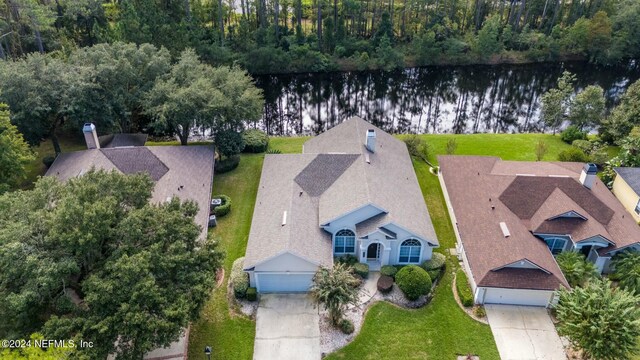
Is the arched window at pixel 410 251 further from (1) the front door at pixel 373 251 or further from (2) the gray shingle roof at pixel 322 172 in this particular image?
(2) the gray shingle roof at pixel 322 172

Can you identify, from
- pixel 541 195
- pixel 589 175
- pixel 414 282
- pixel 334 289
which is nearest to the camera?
pixel 334 289

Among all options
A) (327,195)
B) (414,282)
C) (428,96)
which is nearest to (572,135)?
(428,96)

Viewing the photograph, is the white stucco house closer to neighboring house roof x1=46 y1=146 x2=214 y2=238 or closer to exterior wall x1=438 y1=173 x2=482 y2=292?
exterior wall x1=438 y1=173 x2=482 y2=292

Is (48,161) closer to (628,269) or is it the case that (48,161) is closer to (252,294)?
(252,294)

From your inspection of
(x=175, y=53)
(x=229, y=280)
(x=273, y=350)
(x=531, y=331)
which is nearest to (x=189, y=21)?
(x=175, y=53)

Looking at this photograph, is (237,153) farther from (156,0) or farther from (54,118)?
(156,0)

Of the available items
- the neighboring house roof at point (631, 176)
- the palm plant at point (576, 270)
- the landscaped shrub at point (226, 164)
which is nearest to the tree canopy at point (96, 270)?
the landscaped shrub at point (226, 164)
